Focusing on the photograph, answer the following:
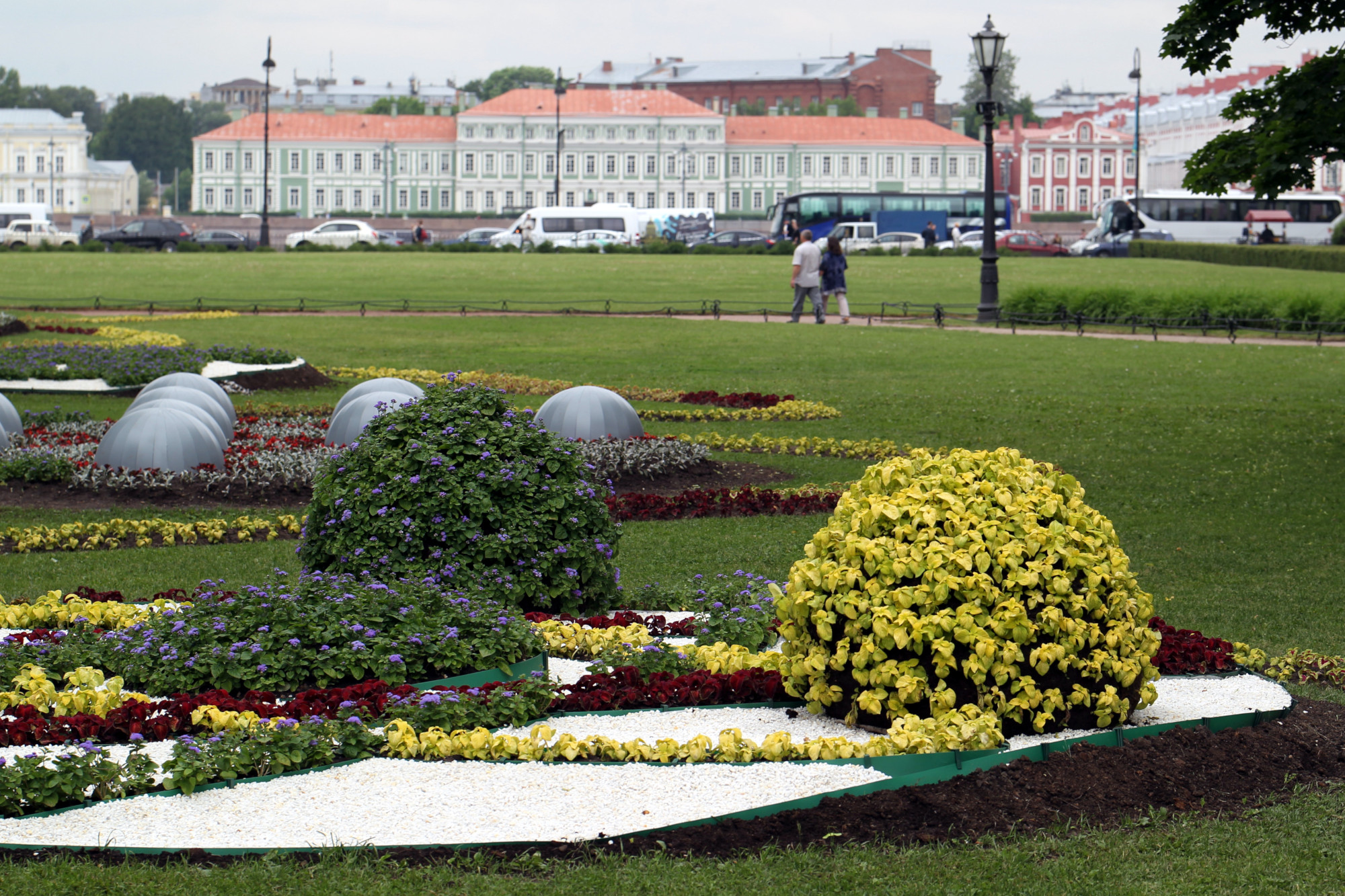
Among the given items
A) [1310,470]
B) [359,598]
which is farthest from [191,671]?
[1310,470]

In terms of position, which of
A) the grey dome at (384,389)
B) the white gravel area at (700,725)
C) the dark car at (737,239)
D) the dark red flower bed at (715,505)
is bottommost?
the white gravel area at (700,725)

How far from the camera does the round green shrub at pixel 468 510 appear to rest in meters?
6.16

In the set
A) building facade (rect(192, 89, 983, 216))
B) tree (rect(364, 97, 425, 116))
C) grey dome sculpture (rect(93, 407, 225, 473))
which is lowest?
grey dome sculpture (rect(93, 407, 225, 473))

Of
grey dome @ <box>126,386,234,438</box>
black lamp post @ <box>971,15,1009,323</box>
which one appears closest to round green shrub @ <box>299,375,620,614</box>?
grey dome @ <box>126,386,234,438</box>

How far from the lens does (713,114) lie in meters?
110

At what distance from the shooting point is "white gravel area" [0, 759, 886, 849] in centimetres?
389

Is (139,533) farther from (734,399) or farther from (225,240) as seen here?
(225,240)

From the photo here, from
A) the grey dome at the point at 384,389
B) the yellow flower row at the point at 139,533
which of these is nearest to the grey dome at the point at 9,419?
the grey dome at the point at 384,389

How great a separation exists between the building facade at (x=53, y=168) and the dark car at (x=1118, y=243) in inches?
3510

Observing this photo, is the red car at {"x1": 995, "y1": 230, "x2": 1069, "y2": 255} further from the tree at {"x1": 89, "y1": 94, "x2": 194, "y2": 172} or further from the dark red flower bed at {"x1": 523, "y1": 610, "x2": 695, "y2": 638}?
the tree at {"x1": 89, "y1": 94, "x2": 194, "y2": 172}

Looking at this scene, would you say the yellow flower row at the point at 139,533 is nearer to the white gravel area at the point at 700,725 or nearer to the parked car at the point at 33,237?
the white gravel area at the point at 700,725

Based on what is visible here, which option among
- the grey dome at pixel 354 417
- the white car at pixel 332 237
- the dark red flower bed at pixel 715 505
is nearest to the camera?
the dark red flower bed at pixel 715 505

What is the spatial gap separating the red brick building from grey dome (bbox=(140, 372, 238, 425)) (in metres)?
119

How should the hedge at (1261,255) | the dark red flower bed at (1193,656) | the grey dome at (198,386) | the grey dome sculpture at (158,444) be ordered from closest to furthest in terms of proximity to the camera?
1. the dark red flower bed at (1193,656)
2. the grey dome sculpture at (158,444)
3. the grey dome at (198,386)
4. the hedge at (1261,255)
